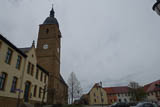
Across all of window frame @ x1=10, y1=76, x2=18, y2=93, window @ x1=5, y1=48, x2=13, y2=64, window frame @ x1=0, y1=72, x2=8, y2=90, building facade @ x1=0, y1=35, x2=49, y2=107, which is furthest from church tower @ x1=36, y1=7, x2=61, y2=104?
window @ x1=5, y1=48, x2=13, y2=64

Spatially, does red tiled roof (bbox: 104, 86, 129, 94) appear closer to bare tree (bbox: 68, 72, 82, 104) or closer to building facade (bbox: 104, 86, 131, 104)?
building facade (bbox: 104, 86, 131, 104)

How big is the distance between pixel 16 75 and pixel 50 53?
18.0 meters

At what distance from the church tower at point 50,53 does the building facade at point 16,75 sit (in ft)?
24.2

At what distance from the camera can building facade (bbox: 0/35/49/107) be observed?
15.2 meters

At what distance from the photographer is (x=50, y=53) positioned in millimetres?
35344

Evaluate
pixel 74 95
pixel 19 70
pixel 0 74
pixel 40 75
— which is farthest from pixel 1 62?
pixel 74 95

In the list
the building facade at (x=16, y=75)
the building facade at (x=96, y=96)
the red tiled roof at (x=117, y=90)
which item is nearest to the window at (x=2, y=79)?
the building facade at (x=16, y=75)

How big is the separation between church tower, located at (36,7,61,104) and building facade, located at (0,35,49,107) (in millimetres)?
7374

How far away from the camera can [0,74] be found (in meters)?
14.7

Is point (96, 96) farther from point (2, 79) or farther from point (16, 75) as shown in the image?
point (2, 79)

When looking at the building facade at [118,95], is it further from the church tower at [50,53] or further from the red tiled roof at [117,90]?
the church tower at [50,53]

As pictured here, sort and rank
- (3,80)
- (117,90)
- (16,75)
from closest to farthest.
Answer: (3,80) → (16,75) → (117,90)

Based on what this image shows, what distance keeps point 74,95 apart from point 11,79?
30423 mm

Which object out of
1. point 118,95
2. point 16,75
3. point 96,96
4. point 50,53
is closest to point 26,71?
point 16,75
